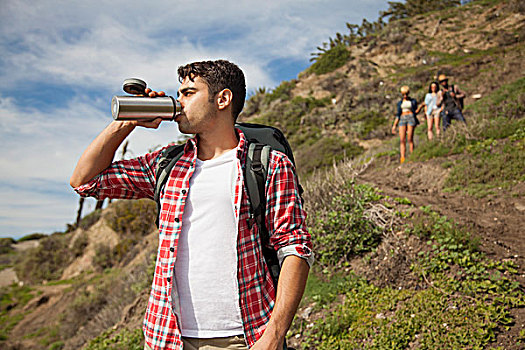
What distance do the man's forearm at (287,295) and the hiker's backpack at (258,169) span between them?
0.18 meters

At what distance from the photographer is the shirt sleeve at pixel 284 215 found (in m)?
1.63

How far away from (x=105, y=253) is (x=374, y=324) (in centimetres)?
1283

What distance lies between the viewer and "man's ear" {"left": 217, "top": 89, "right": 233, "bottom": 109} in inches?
72.3

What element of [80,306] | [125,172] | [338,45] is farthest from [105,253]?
[338,45]

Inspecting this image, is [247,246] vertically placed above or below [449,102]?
below

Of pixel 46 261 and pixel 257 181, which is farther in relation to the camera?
pixel 46 261

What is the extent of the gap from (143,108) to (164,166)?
0.30 metres

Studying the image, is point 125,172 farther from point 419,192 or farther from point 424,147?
point 424,147

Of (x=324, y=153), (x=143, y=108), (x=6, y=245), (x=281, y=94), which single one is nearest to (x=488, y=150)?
(x=324, y=153)

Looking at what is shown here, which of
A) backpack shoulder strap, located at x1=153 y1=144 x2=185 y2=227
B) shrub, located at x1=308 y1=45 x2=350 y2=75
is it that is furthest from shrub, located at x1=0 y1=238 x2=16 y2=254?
backpack shoulder strap, located at x1=153 y1=144 x2=185 y2=227

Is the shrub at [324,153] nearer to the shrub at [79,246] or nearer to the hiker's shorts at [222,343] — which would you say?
the shrub at [79,246]

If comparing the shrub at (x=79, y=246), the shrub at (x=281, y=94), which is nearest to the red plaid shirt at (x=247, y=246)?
the shrub at (x=79, y=246)

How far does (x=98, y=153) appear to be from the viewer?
179cm

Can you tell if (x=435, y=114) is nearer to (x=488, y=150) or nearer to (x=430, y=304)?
(x=488, y=150)
